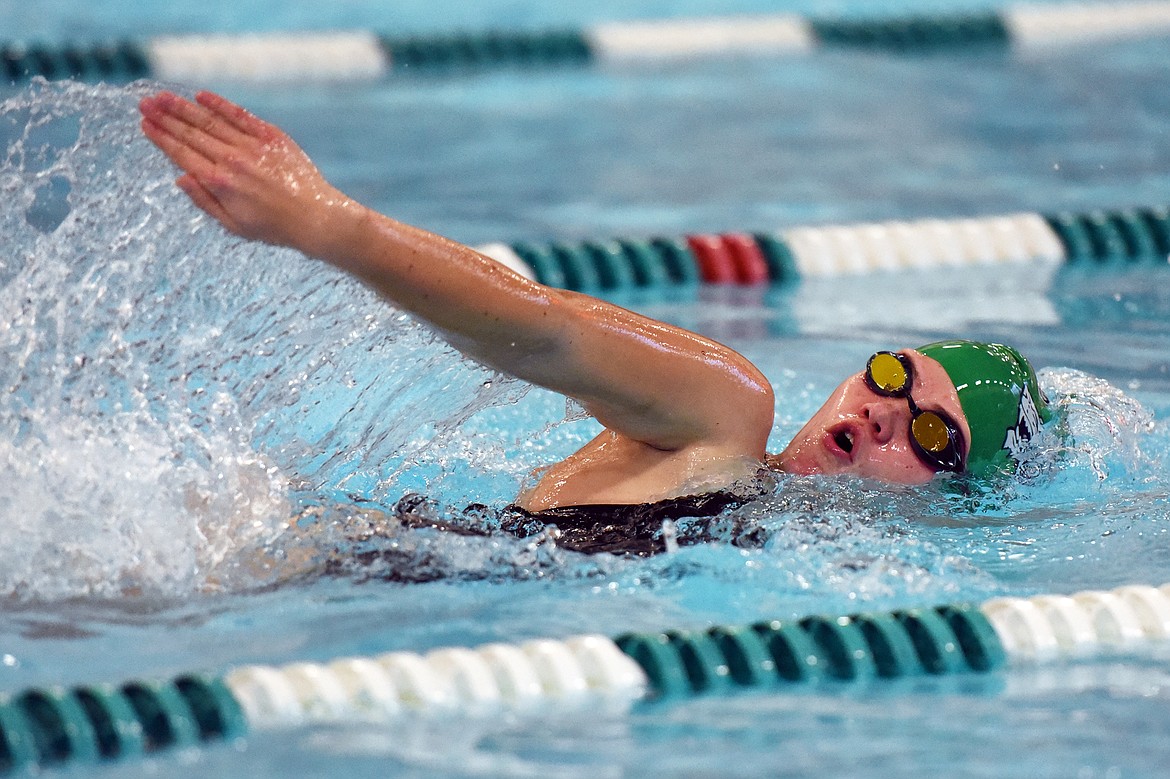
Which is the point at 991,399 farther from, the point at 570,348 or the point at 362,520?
the point at 362,520

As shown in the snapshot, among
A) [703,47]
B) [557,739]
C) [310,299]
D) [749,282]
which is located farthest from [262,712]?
[703,47]

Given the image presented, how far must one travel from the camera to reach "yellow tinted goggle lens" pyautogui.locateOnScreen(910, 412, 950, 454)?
271cm

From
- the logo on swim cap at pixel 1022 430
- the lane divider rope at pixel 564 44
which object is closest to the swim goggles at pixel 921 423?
the logo on swim cap at pixel 1022 430

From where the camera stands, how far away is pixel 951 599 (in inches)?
101

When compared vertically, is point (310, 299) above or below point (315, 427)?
above

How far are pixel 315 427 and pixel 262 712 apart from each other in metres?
0.77

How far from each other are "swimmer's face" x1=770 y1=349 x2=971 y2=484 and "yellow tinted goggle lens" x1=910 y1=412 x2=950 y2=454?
0.01 metres

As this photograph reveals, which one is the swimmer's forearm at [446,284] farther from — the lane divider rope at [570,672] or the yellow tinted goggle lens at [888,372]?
the yellow tinted goggle lens at [888,372]

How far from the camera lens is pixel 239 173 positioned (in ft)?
7.16

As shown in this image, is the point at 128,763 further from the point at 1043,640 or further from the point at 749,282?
the point at 749,282

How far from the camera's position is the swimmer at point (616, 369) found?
87.0 inches

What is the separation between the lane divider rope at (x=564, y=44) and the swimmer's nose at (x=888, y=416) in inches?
168

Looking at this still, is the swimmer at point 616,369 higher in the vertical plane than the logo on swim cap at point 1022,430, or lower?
higher

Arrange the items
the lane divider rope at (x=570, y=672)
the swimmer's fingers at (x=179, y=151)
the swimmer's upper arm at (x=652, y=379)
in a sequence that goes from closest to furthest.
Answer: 1. the lane divider rope at (x=570, y=672)
2. the swimmer's fingers at (x=179, y=151)
3. the swimmer's upper arm at (x=652, y=379)
